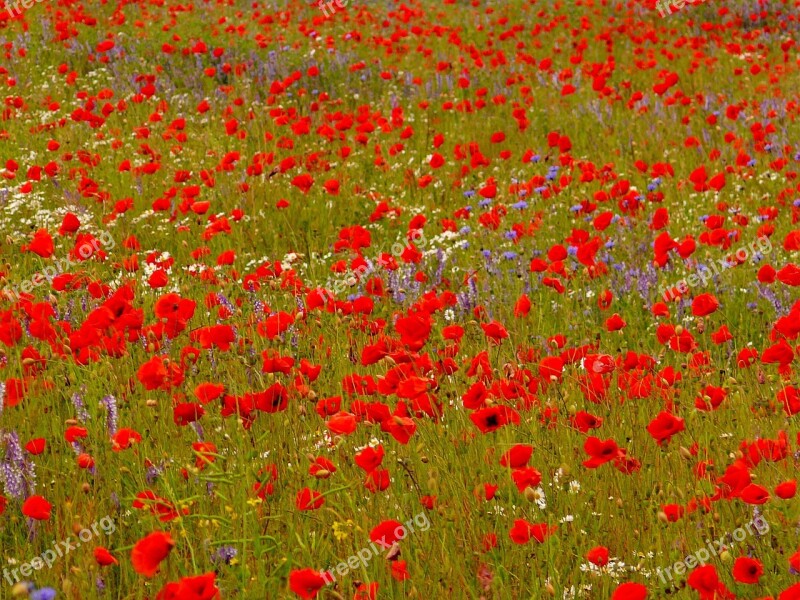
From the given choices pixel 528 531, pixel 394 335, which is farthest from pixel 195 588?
pixel 394 335

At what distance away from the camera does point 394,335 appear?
4430mm

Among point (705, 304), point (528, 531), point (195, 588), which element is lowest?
point (705, 304)

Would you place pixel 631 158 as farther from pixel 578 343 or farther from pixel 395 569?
pixel 395 569

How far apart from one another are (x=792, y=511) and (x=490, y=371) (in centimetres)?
119

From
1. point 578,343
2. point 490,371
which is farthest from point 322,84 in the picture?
point 490,371

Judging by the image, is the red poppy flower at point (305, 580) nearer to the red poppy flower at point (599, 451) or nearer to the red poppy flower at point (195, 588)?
the red poppy flower at point (195, 588)

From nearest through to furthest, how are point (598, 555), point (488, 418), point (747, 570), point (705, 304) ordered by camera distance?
1. point (747, 570)
2. point (598, 555)
3. point (488, 418)
4. point (705, 304)

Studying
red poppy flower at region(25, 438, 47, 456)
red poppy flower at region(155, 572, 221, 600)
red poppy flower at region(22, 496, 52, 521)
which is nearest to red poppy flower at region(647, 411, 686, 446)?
red poppy flower at region(155, 572, 221, 600)

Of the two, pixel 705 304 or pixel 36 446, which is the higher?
pixel 36 446

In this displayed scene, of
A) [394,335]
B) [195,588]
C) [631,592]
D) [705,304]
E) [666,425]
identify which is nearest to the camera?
[195,588]

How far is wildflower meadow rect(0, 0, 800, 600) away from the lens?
2469mm

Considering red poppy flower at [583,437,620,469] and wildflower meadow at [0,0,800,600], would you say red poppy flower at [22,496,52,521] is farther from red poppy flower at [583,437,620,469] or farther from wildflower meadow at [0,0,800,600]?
red poppy flower at [583,437,620,469]

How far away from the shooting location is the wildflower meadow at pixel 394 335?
97.2 inches

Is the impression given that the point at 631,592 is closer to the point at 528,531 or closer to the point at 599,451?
the point at 528,531
